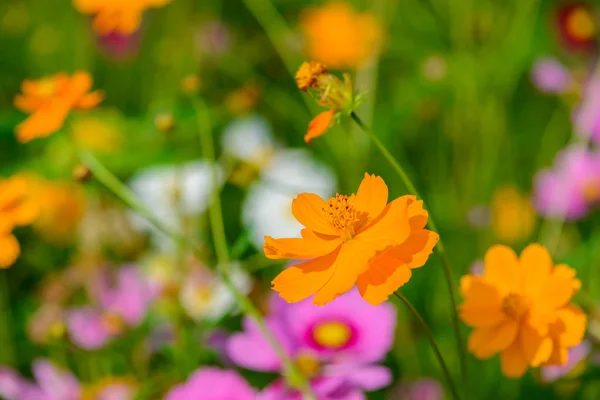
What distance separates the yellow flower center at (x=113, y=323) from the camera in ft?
1.37

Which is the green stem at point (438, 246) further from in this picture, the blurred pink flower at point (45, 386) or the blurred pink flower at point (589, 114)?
the blurred pink flower at point (589, 114)

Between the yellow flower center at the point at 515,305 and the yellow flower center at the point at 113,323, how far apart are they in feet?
0.75

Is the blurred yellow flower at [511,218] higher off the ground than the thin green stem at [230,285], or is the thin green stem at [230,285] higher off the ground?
the blurred yellow flower at [511,218]

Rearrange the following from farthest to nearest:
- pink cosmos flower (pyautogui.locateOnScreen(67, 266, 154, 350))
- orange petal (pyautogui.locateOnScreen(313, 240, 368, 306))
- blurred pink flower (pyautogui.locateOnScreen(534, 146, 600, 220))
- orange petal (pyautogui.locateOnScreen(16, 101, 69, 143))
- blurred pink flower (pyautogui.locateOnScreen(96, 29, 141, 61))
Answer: blurred pink flower (pyautogui.locateOnScreen(96, 29, 141, 61)) → blurred pink flower (pyautogui.locateOnScreen(534, 146, 600, 220)) → pink cosmos flower (pyautogui.locateOnScreen(67, 266, 154, 350)) → orange petal (pyautogui.locateOnScreen(16, 101, 69, 143)) → orange petal (pyautogui.locateOnScreen(313, 240, 368, 306))

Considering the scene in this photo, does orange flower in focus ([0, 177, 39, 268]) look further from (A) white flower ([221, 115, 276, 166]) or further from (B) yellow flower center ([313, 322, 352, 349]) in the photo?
(A) white flower ([221, 115, 276, 166])

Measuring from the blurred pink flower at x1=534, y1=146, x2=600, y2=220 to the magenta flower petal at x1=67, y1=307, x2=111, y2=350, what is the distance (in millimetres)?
337

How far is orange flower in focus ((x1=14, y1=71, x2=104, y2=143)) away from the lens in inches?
13.2

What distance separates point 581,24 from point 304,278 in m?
0.58

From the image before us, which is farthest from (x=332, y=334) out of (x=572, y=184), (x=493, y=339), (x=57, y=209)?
(x=57, y=209)

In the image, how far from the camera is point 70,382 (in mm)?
407

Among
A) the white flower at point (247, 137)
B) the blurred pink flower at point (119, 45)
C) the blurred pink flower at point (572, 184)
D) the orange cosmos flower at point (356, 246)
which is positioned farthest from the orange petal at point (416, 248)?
the blurred pink flower at point (119, 45)

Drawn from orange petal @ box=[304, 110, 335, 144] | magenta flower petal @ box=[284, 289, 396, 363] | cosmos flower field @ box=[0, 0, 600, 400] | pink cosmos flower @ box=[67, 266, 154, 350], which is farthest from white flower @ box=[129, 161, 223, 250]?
orange petal @ box=[304, 110, 335, 144]

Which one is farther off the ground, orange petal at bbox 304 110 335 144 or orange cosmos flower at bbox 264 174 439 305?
orange petal at bbox 304 110 335 144

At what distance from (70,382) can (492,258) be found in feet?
0.82
